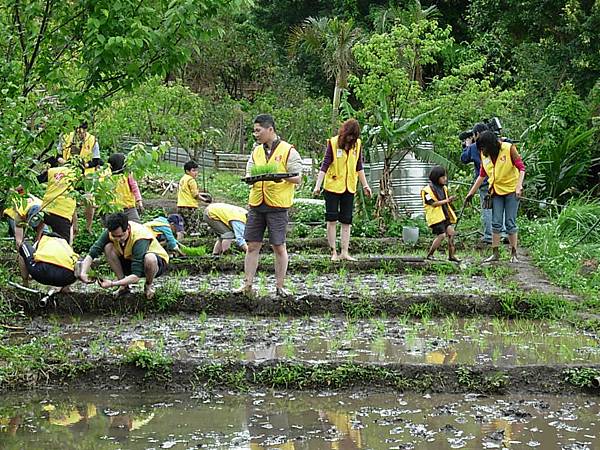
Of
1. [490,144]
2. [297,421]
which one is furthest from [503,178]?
[297,421]

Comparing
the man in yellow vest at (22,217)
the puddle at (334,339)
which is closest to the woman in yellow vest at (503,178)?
the puddle at (334,339)

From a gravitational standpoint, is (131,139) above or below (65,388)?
above

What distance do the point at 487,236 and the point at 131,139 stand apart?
40.9 ft

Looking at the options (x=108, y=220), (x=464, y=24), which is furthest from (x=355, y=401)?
(x=464, y=24)

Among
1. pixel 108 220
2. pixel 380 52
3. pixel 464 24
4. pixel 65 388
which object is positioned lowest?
pixel 65 388

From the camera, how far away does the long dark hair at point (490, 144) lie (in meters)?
11.8

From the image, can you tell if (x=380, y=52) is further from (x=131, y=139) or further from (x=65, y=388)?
(x=65, y=388)

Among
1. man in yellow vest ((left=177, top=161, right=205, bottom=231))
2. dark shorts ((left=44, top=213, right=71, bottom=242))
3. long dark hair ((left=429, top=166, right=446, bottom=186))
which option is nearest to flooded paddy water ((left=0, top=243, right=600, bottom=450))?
dark shorts ((left=44, top=213, right=71, bottom=242))

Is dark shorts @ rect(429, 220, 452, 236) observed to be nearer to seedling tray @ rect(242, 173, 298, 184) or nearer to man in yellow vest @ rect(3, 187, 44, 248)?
seedling tray @ rect(242, 173, 298, 184)

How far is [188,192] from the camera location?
14281 mm

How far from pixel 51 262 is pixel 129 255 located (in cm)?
76

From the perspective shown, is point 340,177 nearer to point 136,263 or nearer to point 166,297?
point 166,297

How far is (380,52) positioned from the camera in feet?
54.9

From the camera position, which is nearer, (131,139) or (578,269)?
(578,269)
